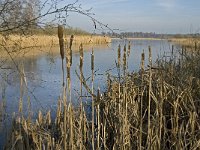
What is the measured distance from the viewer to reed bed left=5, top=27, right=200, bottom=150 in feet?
9.81

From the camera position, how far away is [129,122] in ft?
11.3

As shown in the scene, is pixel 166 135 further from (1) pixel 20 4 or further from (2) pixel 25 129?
(1) pixel 20 4

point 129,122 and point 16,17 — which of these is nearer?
point 129,122

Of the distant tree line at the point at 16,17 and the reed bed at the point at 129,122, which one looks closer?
the reed bed at the point at 129,122

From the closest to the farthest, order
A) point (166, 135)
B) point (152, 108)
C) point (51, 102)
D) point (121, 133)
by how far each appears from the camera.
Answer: point (121, 133)
point (166, 135)
point (152, 108)
point (51, 102)

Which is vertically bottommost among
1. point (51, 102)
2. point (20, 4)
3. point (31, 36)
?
point (51, 102)

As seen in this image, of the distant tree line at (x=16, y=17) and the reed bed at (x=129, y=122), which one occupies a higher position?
the distant tree line at (x=16, y=17)

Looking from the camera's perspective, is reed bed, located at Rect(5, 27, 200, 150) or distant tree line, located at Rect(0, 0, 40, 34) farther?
distant tree line, located at Rect(0, 0, 40, 34)

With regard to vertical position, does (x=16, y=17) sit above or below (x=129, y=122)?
above

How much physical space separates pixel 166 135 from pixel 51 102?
182 inches

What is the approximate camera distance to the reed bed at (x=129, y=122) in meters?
2.99

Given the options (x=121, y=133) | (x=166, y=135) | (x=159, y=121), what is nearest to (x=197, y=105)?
(x=166, y=135)

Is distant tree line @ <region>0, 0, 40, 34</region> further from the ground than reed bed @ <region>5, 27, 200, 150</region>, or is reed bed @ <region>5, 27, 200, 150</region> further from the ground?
distant tree line @ <region>0, 0, 40, 34</region>

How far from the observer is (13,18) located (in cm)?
455
